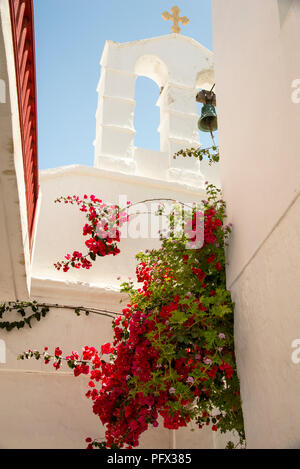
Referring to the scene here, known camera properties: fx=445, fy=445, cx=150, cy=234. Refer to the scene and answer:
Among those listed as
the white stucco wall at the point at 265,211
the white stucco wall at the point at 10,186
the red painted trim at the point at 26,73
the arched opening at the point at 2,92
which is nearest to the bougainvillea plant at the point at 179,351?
the white stucco wall at the point at 265,211

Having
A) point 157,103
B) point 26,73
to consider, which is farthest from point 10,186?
point 157,103

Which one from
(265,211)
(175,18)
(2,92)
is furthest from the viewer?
(175,18)

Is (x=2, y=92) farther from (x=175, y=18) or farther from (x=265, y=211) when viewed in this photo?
(x=175, y=18)

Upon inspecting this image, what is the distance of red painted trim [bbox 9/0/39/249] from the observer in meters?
2.39

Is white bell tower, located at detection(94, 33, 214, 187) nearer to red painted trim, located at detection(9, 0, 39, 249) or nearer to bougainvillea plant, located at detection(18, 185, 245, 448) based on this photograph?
red painted trim, located at detection(9, 0, 39, 249)

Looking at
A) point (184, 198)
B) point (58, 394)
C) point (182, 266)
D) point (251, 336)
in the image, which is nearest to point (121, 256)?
point (184, 198)

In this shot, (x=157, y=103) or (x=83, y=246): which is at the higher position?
(x=157, y=103)

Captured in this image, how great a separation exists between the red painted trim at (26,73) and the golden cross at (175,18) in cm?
496

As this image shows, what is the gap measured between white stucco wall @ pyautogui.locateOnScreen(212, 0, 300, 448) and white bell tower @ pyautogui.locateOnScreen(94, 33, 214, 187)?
3.29 metres

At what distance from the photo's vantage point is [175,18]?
7836 millimetres

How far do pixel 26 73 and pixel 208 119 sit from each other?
290cm

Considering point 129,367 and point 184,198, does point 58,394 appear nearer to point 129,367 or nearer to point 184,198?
point 129,367

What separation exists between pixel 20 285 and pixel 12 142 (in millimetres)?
2166

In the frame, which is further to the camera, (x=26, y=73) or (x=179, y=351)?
(x=179, y=351)
